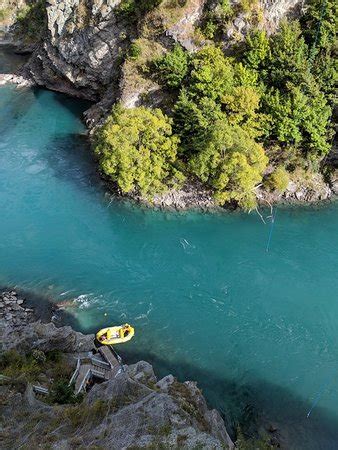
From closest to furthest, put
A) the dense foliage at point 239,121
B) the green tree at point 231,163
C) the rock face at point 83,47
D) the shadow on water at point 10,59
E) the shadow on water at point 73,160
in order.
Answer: the green tree at point 231,163 < the dense foliage at point 239,121 < the shadow on water at point 73,160 < the rock face at point 83,47 < the shadow on water at point 10,59

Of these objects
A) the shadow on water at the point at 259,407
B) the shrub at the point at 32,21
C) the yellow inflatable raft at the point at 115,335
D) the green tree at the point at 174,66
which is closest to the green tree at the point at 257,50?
the green tree at the point at 174,66

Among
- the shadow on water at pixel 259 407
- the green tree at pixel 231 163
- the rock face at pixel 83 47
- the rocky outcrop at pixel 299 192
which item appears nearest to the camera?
A: the shadow on water at pixel 259 407

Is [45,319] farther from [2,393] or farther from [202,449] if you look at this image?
[202,449]

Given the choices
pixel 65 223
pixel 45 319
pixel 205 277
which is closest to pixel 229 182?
pixel 205 277

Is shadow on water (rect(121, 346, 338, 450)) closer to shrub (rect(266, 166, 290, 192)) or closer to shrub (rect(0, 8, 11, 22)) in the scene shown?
shrub (rect(266, 166, 290, 192))

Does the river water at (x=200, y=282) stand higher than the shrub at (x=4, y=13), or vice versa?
the shrub at (x=4, y=13)

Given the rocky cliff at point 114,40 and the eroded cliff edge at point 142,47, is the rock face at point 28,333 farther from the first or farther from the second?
the rocky cliff at point 114,40

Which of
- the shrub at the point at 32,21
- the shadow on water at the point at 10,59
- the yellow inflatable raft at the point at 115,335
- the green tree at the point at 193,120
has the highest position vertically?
the shrub at the point at 32,21
